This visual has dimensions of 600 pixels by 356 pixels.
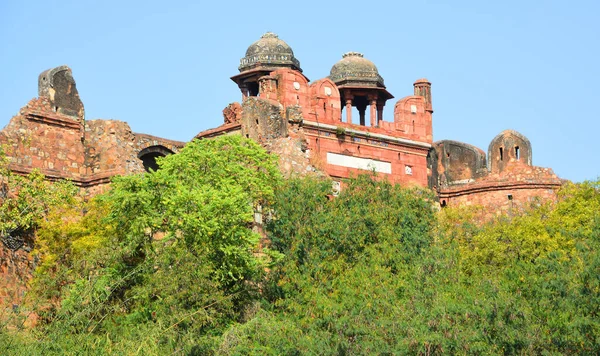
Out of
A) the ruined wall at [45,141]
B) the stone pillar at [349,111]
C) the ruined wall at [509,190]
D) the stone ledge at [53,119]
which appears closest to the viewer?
the ruined wall at [45,141]

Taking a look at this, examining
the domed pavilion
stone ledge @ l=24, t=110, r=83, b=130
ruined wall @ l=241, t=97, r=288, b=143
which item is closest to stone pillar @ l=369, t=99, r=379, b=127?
the domed pavilion

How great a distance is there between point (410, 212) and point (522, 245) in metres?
3.46

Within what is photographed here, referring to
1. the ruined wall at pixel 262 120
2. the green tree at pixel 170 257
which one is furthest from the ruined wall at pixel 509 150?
the green tree at pixel 170 257

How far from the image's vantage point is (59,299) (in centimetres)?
2947

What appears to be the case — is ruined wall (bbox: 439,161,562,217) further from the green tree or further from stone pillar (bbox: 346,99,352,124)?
the green tree

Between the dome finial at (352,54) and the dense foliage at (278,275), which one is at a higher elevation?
the dome finial at (352,54)

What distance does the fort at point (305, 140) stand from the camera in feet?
115

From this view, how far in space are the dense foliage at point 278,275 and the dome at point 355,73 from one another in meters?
8.66

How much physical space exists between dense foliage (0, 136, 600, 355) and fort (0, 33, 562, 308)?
7.14 feet

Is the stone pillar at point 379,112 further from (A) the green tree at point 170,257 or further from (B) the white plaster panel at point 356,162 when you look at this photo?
(A) the green tree at point 170,257

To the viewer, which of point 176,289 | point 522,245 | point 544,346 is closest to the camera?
point 544,346

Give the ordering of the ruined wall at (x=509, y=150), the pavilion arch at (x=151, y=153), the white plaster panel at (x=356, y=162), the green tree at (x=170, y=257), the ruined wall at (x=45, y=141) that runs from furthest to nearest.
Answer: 1. the ruined wall at (x=509, y=150)
2. the white plaster panel at (x=356, y=162)
3. the pavilion arch at (x=151, y=153)
4. the ruined wall at (x=45, y=141)
5. the green tree at (x=170, y=257)

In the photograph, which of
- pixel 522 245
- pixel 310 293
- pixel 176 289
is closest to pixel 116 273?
pixel 176 289

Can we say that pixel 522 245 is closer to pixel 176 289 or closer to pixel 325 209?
pixel 325 209
